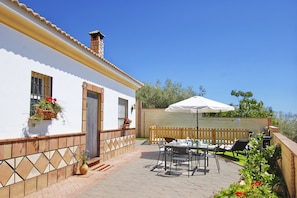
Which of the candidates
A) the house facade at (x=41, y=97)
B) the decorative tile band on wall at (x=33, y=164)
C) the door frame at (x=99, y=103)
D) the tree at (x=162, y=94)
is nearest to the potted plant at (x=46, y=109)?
the house facade at (x=41, y=97)

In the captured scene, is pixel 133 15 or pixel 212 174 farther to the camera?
pixel 133 15

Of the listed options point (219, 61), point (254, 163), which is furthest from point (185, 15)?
point (219, 61)

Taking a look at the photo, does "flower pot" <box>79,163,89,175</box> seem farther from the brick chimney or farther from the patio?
the brick chimney

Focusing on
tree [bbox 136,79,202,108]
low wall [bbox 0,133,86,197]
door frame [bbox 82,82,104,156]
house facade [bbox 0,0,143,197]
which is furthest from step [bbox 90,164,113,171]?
tree [bbox 136,79,202,108]

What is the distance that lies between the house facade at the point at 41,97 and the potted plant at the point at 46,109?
116 millimetres

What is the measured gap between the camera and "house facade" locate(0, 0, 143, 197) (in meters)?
4.46

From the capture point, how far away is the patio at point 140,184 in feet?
17.0

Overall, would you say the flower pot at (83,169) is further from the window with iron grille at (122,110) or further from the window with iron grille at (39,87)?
the window with iron grille at (122,110)

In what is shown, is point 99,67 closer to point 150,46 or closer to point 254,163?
point 254,163

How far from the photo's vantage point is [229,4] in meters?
11.2

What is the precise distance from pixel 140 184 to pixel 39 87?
3398 millimetres

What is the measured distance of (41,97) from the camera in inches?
220

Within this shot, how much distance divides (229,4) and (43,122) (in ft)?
32.4

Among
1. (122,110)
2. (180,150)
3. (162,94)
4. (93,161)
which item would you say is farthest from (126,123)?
(162,94)
